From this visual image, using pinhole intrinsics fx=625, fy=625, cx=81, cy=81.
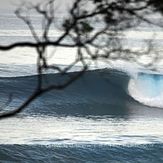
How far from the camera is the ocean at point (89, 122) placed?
14.6 m

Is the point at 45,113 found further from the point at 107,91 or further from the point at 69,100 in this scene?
the point at 107,91

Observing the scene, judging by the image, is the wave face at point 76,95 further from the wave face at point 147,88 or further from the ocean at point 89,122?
the wave face at point 147,88

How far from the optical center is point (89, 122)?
61.7ft

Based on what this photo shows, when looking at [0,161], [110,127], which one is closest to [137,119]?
[110,127]

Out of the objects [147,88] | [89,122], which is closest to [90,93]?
[147,88]

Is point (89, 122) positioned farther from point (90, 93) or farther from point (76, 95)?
point (90, 93)

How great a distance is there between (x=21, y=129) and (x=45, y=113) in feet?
12.6

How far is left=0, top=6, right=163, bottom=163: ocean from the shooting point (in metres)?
14.6

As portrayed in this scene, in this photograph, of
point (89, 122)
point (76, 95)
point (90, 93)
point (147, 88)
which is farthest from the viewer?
point (147, 88)

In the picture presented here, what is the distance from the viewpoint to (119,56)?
6.47 metres

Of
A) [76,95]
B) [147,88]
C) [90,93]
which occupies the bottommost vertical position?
[147,88]

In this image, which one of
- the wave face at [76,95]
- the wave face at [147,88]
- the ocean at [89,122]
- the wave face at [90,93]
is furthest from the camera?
the wave face at [147,88]

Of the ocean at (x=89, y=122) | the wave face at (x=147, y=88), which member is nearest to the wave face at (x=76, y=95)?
the ocean at (x=89, y=122)

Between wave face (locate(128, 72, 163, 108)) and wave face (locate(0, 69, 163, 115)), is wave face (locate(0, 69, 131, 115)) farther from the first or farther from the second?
wave face (locate(128, 72, 163, 108))
